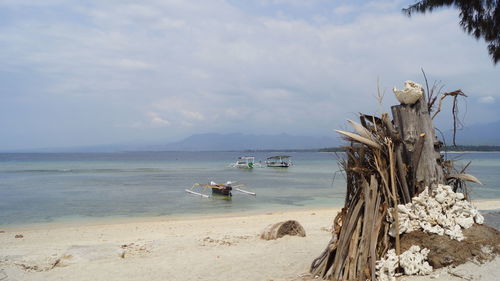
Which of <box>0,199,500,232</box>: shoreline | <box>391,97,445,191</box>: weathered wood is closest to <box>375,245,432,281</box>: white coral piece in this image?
<box>391,97,445,191</box>: weathered wood

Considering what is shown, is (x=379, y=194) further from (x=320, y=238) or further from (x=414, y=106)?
(x=320, y=238)

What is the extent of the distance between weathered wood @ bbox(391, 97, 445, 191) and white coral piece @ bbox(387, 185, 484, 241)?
17cm

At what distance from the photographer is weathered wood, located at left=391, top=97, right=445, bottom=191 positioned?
507cm

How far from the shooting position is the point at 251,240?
32.8 feet

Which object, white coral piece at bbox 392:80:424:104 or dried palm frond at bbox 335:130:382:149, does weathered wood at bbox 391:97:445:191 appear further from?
dried palm frond at bbox 335:130:382:149

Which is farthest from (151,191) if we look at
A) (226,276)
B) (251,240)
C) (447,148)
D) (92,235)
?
(447,148)

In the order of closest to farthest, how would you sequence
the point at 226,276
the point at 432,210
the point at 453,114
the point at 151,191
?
the point at 432,210 < the point at 453,114 < the point at 226,276 < the point at 151,191

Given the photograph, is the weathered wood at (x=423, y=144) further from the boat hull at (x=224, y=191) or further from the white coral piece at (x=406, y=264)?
the boat hull at (x=224, y=191)

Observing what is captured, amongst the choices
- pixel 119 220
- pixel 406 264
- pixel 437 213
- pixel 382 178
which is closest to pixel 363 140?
pixel 382 178

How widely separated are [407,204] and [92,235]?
36.7 ft

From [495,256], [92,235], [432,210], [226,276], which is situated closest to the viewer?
[495,256]

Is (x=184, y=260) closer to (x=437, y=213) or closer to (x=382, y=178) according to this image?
(x=382, y=178)

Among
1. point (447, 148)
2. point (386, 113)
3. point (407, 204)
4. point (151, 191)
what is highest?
point (386, 113)

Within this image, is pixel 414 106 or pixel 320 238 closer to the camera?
pixel 414 106
